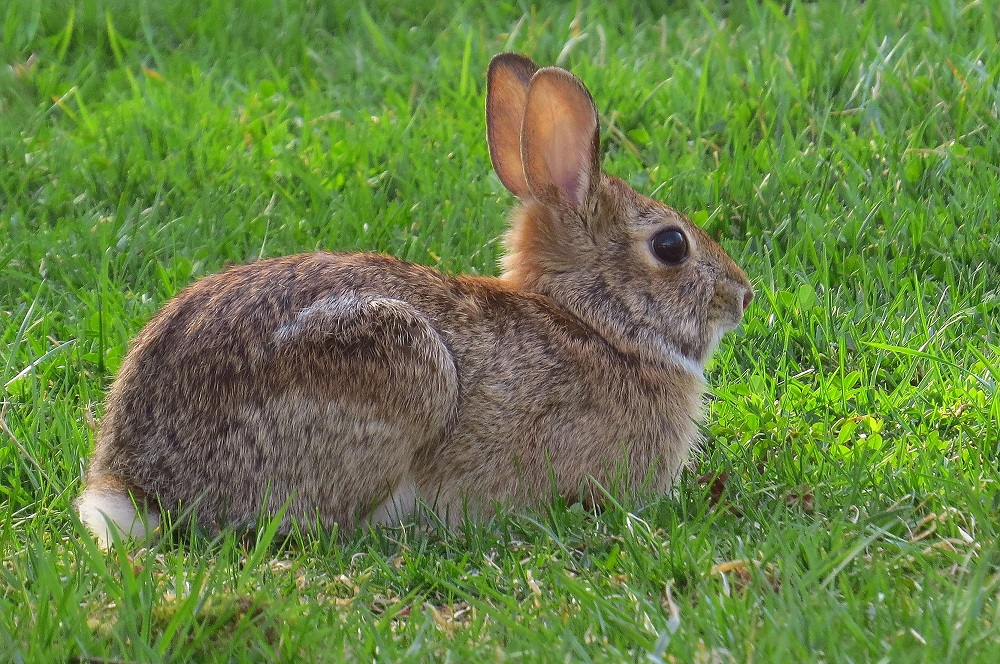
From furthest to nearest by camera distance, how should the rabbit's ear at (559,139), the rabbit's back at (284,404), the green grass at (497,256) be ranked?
the rabbit's ear at (559,139), the rabbit's back at (284,404), the green grass at (497,256)

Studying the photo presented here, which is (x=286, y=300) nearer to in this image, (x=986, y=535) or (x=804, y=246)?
(x=986, y=535)

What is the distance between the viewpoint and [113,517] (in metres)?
4.05

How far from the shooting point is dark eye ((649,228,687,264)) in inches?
187

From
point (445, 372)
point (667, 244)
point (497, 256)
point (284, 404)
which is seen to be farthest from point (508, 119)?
point (284, 404)

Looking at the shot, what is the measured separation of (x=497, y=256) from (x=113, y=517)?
2.30m

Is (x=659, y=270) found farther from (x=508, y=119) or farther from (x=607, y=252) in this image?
(x=508, y=119)

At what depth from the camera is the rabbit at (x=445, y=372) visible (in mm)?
4047

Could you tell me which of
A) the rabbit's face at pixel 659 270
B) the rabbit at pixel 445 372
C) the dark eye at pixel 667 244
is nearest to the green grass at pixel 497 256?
the rabbit at pixel 445 372

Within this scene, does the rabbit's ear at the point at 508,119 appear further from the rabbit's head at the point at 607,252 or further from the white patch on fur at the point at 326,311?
the white patch on fur at the point at 326,311

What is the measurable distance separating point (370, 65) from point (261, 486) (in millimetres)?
4074

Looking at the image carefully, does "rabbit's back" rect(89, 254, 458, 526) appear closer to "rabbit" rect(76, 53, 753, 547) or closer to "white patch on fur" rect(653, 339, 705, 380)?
"rabbit" rect(76, 53, 753, 547)

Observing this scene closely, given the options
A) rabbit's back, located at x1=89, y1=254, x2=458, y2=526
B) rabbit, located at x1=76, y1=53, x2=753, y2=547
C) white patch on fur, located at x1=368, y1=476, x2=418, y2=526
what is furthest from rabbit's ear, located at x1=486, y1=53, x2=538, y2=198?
white patch on fur, located at x1=368, y1=476, x2=418, y2=526

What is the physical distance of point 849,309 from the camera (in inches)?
211

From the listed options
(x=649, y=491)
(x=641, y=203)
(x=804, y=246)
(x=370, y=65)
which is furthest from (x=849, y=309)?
(x=370, y=65)
